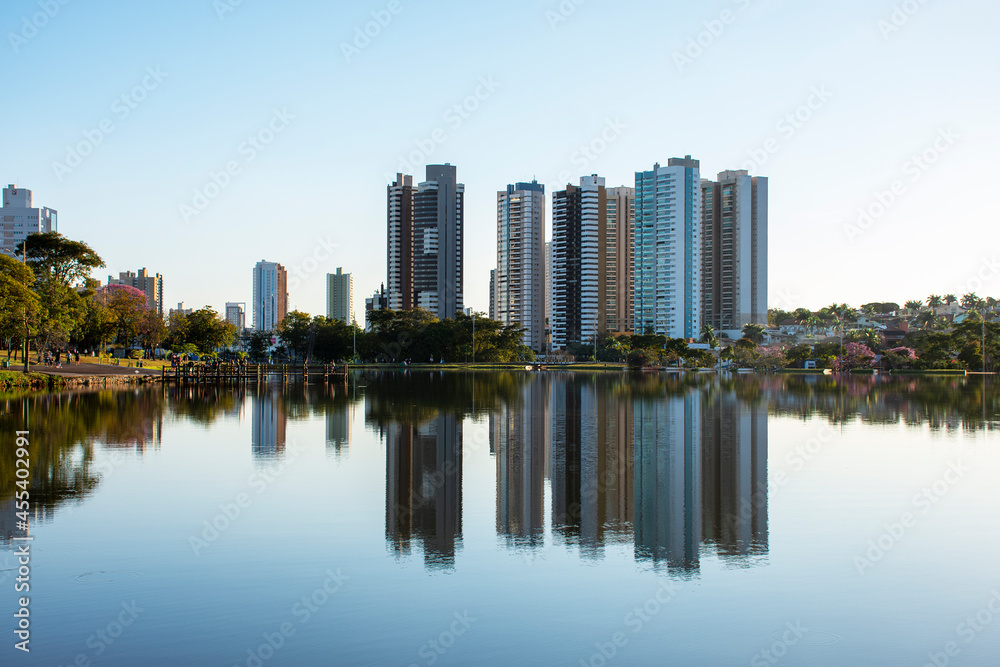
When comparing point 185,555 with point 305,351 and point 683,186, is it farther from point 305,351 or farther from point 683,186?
point 683,186

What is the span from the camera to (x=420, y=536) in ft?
42.2

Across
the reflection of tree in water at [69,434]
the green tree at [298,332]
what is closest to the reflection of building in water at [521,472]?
the reflection of tree in water at [69,434]

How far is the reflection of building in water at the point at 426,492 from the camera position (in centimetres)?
1246

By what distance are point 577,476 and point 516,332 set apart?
314 feet

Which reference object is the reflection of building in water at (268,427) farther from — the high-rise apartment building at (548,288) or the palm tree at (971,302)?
the palm tree at (971,302)

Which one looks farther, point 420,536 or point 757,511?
point 757,511

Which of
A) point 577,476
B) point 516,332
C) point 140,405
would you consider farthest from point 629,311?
point 577,476

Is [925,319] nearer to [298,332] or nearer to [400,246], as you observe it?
[400,246]

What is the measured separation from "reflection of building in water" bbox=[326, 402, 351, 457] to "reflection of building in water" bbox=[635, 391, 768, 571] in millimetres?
8739

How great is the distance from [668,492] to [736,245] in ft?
417

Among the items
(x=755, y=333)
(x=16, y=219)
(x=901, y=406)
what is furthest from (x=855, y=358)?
(x=16, y=219)

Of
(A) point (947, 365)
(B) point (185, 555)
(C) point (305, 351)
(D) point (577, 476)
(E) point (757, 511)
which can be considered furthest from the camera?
(C) point (305, 351)

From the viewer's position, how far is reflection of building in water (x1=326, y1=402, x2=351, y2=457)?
22922mm

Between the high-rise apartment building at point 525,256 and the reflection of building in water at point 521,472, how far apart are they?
394ft
